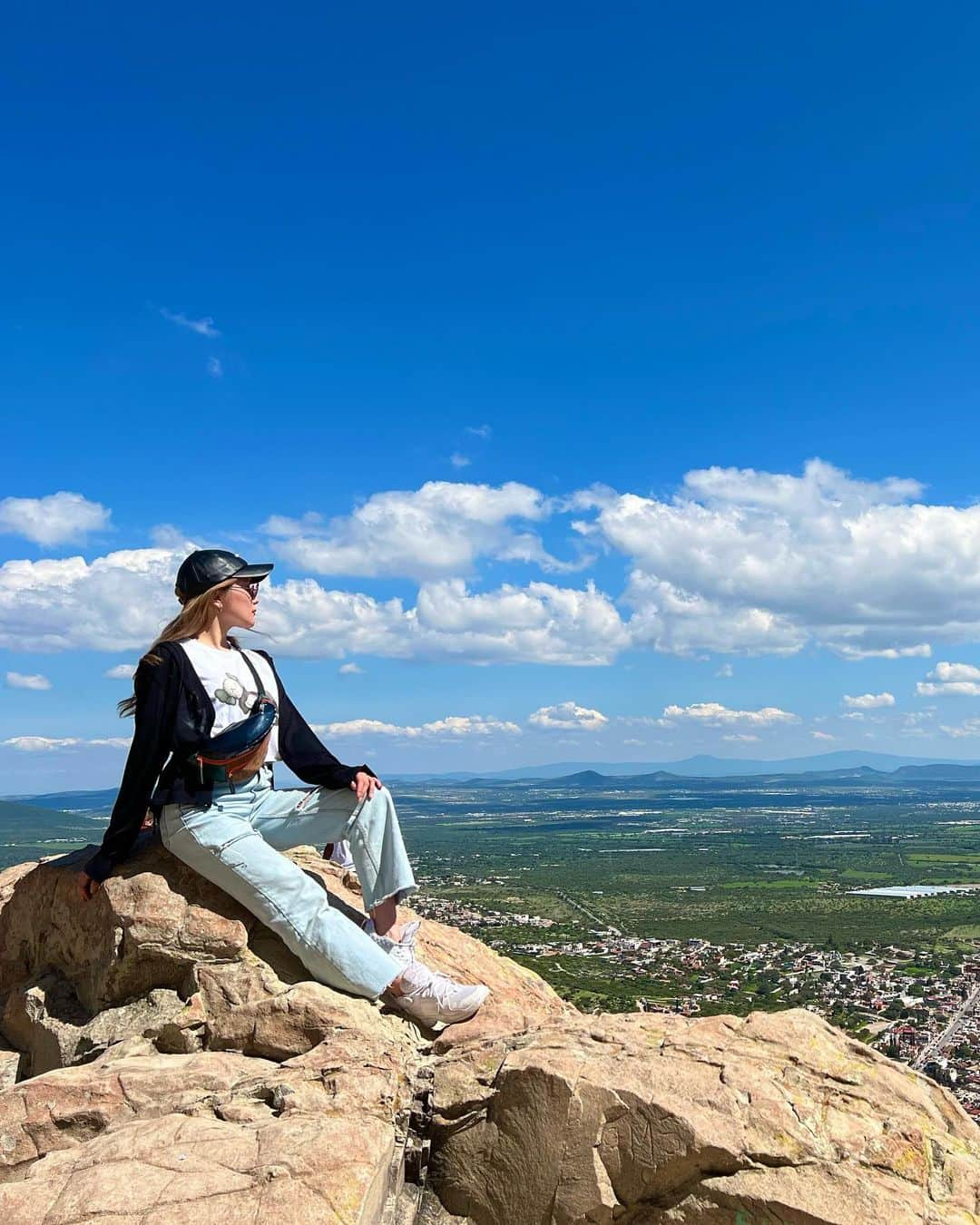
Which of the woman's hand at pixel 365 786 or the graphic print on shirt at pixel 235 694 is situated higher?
the graphic print on shirt at pixel 235 694

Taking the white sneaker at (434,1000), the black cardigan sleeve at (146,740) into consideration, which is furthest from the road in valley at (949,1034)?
the black cardigan sleeve at (146,740)

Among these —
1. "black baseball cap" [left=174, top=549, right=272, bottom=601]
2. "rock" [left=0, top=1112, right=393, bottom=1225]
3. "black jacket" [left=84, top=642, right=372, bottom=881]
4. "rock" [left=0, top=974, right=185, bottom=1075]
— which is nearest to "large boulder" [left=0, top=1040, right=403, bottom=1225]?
"rock" [left=0, top=1112, right=393, bottom=1225]

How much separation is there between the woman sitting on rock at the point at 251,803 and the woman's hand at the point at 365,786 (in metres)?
0.01

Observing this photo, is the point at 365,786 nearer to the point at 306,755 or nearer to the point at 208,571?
the point at 306,755

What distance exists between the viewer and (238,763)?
288 inches

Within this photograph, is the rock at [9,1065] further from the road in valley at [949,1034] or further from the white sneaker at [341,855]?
the road in valley at [949,1034]

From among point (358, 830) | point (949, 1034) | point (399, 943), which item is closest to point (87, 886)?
point (358, 830)

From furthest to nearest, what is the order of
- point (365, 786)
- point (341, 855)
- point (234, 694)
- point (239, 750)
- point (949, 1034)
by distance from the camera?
1. point (949, 1034)
2. point (341, 855)
3. point (234, 694)
4. point (365, 786)
5. point (239, 750)

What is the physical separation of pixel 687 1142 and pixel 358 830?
337 centimetres

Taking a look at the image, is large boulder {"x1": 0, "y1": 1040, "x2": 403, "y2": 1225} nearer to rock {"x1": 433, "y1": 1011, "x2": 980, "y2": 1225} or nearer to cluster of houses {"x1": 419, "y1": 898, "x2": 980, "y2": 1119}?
rock {"x1": 433, "y1": 1011, "x2": 980, "y2": 1225}

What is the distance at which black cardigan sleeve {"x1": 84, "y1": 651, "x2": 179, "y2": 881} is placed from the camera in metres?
7.05

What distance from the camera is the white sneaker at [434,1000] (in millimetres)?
7117

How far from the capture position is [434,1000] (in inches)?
281

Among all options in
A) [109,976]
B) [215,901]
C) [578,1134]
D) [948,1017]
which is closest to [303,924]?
[215,901]
